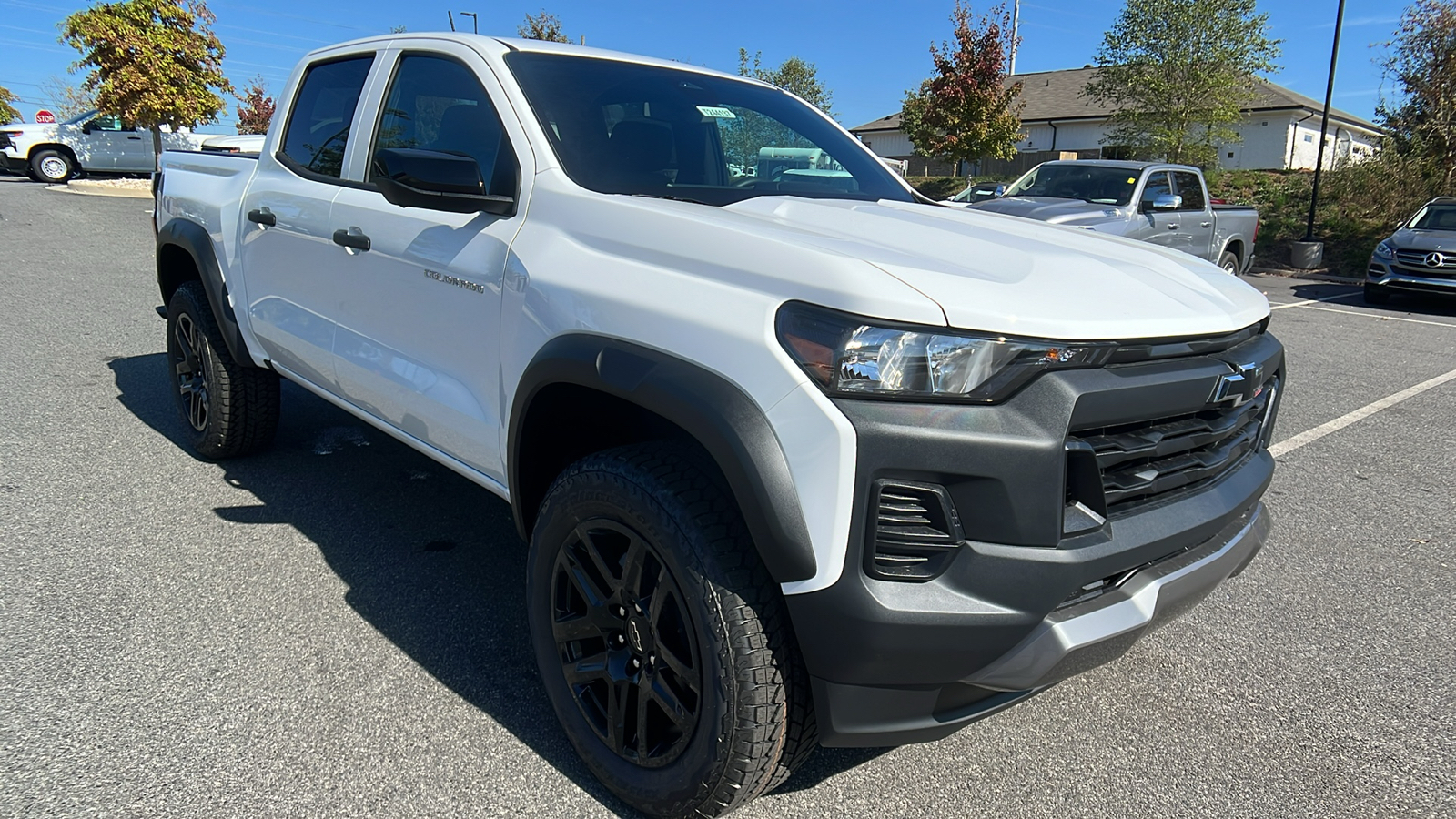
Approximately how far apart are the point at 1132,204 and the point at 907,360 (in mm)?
10305

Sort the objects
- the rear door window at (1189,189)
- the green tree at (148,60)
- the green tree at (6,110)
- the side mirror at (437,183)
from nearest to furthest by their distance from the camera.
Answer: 1. the side mirror at (437,183)
2. the rear door window at (1189,189)
3. the green tree at (148,60)
4. the green tree at (6,110)

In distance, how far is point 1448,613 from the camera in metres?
3.34

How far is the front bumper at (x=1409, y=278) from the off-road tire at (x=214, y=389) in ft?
45.2

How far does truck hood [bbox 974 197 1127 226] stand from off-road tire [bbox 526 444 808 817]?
8.79 m

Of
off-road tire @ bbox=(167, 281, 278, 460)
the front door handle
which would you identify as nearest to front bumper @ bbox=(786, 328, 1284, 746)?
the front door handle

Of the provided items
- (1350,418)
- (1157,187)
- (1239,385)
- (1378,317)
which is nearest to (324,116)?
(1239,385)

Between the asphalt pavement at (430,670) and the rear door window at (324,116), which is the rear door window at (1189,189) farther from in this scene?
the rear door window at (324,116)

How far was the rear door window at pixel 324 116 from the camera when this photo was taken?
11.1ft

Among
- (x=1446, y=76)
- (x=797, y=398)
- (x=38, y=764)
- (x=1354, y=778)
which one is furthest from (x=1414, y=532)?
(x=1446, y=76)

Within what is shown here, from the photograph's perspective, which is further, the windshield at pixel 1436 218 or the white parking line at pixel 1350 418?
the windshield at pixel 1436 218

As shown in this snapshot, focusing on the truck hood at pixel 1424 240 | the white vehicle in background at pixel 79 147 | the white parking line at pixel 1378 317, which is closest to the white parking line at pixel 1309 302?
the white parking line at pixel 1378 317

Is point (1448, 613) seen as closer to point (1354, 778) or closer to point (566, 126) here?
point (1354, 778)

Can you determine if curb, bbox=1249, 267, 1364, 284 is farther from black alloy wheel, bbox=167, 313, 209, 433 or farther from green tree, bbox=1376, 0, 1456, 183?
black alloy wheel, bbox=167, 313, 209, 433

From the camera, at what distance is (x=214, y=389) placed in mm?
4180
